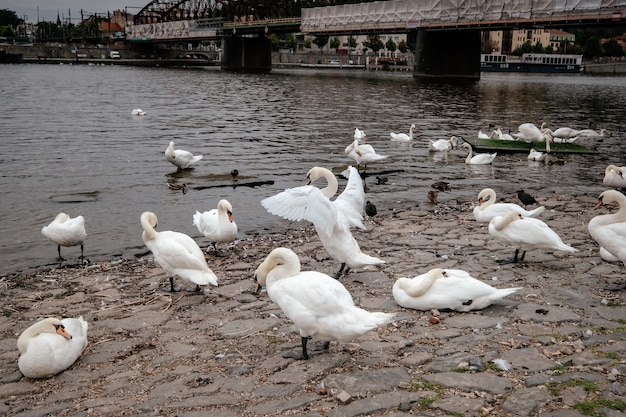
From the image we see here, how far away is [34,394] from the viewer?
17.9ft

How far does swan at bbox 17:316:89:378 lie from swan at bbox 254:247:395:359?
6.59 feet

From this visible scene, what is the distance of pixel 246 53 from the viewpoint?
113 metres

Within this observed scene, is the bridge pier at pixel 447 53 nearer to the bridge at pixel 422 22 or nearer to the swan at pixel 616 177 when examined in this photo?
the bridge at pixel 422 22

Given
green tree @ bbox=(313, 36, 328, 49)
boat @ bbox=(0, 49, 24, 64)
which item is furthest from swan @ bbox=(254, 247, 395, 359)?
green tree @ bbox=(313, 36, 328, 49)

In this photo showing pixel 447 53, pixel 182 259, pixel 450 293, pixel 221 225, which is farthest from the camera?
pixel 447 53

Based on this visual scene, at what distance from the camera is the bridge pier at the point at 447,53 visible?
246 ft

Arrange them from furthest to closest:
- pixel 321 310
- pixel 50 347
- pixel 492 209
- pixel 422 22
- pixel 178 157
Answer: pixel 422 22 < pixel 178 157 < pixel 492 209 < pixel 50 347 < pixel 321 310

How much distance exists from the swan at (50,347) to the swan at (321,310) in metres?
2.01

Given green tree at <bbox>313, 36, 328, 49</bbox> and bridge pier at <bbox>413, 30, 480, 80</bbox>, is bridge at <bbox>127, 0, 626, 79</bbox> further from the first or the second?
green tree at <bbox>313, 36, 328, 49</bbox>

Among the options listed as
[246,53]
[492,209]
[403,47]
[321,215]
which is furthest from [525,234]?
[403,47]

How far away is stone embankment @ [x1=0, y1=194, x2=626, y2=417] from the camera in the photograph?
4.77 metres

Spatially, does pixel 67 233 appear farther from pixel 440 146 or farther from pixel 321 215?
pixel 440 146

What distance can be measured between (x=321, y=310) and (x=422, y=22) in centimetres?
7265

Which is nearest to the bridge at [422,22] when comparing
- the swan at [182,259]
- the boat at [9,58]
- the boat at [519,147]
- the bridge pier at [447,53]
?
the bridge pier at [447,53]
